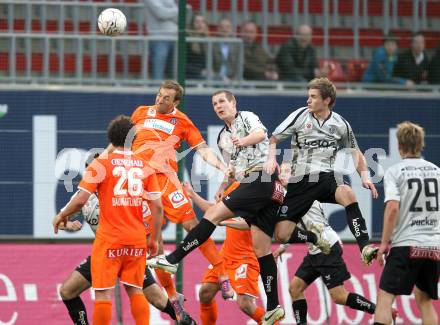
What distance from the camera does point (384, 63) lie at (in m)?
14.2

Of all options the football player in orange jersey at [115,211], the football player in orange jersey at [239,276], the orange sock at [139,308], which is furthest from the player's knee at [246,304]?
the football player in orange jersey at [115,211]

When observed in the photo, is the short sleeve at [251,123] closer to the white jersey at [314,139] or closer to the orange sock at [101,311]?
the white jersey at [314,139]

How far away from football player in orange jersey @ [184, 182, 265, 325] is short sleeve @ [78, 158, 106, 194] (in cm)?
208

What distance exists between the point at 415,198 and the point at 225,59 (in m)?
5.08

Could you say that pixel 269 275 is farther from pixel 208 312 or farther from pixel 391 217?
pixel 391 217

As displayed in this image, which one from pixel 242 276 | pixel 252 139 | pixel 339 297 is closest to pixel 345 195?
pixel 252 139

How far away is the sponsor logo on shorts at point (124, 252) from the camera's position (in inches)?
371

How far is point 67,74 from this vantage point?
13.5 metres

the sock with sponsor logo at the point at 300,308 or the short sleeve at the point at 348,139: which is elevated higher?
the short sleeve at the point at 348,139

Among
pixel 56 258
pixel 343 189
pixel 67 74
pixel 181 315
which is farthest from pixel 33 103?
pixel 343 189

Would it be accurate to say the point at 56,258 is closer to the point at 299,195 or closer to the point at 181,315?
the point at 181,315

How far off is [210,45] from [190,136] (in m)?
2.30

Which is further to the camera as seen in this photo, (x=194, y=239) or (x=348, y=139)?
(x=348, y=139)

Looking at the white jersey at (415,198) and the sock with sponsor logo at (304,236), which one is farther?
the sock with sponsor logo at (304,236)
